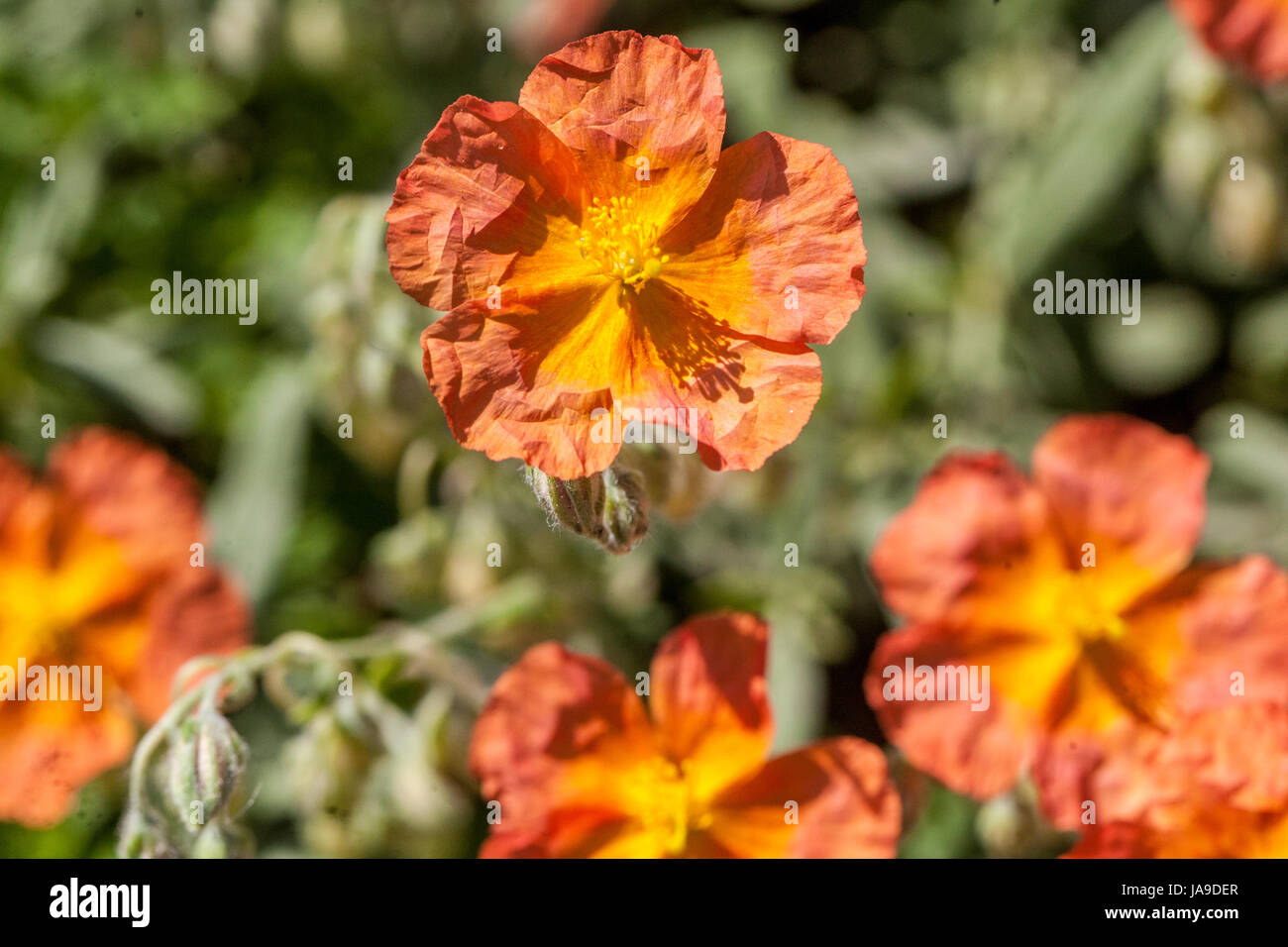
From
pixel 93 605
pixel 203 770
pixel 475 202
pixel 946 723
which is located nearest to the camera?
pixel 475 202

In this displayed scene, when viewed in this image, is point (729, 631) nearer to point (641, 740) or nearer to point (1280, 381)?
point (641, 740)

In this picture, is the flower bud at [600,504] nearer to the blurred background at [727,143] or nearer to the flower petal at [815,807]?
the flower petal at [815,807]

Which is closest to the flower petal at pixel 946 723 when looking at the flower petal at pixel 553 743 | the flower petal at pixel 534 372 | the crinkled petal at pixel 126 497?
the flower petal at pixel 553 743

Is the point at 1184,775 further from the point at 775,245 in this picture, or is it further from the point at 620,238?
the point at 620,238

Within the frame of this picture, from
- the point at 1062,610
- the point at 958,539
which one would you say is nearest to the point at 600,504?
the point at 958,539
